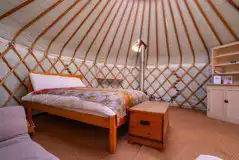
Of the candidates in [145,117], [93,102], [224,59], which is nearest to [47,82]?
[93,102]

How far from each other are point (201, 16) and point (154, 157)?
113 inches

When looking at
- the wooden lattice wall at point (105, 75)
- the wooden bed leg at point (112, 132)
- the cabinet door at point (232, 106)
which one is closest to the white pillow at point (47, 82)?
the wooden lattice wall at point (105, 75)

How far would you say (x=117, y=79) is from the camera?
4184 mm

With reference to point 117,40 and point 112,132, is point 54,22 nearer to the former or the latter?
point 117,40

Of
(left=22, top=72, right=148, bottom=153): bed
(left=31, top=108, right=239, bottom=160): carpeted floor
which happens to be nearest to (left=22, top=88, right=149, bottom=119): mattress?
(left=22, top=72, right=148, bottom=153): bed

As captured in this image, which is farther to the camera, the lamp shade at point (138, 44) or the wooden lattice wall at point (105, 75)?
the lamp shade at point (138, 44)

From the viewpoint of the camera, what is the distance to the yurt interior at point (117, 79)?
1.26 meters

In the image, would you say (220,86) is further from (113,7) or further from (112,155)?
(113,7)

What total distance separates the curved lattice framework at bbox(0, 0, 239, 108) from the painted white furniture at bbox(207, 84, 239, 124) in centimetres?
75

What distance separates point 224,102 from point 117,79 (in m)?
2.97

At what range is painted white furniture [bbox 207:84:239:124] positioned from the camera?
2.16 metres

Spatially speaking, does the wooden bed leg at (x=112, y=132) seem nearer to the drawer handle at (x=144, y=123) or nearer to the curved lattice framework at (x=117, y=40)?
the drawer handle at (x=144, y=123)

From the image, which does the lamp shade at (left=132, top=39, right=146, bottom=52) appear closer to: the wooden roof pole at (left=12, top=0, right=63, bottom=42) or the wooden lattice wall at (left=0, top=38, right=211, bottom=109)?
the wooden lattice wall at (left=0, top=38, right=211, bottom=109)

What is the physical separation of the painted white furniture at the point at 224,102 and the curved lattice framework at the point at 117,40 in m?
0.75
